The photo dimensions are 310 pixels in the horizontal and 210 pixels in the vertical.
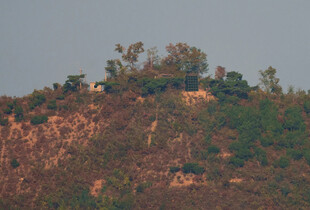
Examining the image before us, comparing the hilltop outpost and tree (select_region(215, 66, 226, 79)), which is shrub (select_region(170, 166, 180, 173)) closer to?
the hilltop outpost

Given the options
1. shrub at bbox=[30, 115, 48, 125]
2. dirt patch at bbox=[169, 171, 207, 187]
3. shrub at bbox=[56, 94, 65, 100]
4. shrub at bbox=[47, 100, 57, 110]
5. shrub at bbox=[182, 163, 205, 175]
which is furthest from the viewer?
shrub at bbox=[56, 94, 65, 100]

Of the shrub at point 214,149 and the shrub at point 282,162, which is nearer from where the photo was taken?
the shrub at point 282,162

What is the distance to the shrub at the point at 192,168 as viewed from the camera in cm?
7700

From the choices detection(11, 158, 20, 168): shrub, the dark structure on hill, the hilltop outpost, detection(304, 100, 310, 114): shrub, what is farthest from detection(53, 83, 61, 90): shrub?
detection(304, 100, 310, 114): shrub

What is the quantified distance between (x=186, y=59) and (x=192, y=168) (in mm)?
26525

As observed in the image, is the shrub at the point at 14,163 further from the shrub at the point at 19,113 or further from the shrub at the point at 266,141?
the shrub at the point at 266,141

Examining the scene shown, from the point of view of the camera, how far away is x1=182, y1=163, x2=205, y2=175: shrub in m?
77.0

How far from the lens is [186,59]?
9719 centimetres

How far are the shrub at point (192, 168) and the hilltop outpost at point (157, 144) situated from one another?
0.15 metres

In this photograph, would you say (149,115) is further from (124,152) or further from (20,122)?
(20,122)

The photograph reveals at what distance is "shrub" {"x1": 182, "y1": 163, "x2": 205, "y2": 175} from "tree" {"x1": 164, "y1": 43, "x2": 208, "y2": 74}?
24.5m

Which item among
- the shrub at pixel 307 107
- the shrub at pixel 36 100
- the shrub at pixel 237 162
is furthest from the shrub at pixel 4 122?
the shrub at pixel 307 107

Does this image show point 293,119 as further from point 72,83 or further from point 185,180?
point 72,83

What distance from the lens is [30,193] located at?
7344 cm
